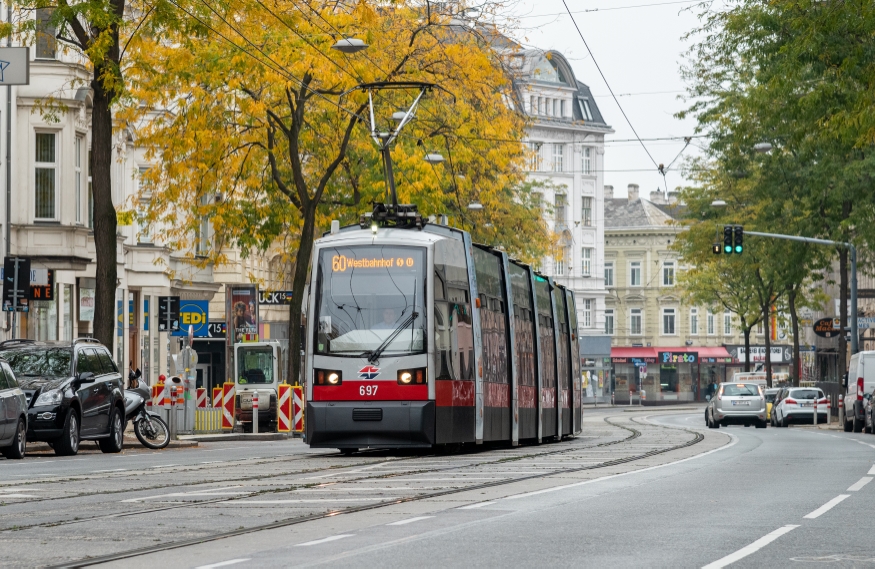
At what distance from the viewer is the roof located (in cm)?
12244

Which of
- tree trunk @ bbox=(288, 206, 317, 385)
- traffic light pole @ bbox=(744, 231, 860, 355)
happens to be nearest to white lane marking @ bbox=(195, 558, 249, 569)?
tree trunk @ bbox=(288, 206, 317, 385)

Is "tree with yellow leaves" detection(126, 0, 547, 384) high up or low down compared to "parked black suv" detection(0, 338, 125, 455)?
up

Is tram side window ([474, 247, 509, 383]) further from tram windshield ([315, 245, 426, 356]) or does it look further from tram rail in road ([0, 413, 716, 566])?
tram windshield ([315, 245, 426, 356])

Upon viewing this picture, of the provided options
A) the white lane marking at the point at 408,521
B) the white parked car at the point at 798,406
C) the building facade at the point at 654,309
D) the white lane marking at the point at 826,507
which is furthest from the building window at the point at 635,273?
the white lane marking at the point at 408,521

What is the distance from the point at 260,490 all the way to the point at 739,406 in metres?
38.7

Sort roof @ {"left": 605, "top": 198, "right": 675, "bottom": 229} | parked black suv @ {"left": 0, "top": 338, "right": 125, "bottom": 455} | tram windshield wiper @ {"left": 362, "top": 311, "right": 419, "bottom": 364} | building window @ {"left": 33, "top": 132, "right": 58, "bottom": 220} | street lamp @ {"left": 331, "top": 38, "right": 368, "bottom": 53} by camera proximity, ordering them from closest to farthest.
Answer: tram windshield wiper @ {"left": 362, "top": 311, "right": 419, "bottom": 364} → parked black suv @ {"left": 0, "top": 338, "right": 125, "bottom": 455} → street lamp @ {"left": 331, "top": 38, "right": 368, "bottom": 53} → building window @ {"left": 33, "top": 132, "right": 58, "bottom": 220} → roof @ {"left": 605, "top": 198, "right": 675, "bottom": 229}

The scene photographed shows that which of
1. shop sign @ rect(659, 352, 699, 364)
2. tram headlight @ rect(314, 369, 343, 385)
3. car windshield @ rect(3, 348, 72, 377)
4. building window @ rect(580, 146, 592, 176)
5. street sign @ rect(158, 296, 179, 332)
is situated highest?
building window @ rect(580, 146, 592, 176)

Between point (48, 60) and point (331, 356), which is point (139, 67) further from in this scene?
point (331, 356)

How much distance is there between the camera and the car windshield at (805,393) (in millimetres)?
56562

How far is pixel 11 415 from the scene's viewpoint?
2405 cm

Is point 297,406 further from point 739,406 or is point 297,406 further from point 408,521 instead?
point 408,521

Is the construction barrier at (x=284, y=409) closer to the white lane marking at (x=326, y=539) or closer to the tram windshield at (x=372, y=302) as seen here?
the tram windshield at (x=372, y=302)

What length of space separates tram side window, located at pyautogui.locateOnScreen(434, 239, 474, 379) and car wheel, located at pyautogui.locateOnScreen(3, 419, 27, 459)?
630cm

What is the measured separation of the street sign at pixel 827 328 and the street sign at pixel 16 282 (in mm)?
33620
